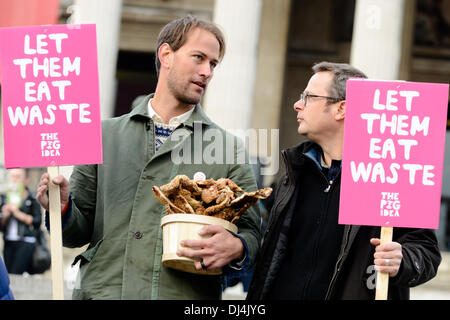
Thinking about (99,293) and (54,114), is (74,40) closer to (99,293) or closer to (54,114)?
(54,114)

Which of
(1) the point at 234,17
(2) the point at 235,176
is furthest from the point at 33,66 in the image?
(1) the point at 234,17

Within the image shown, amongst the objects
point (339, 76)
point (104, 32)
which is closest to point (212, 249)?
point (339, 76)

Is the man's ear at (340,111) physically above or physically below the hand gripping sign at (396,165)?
above

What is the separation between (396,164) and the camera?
16.1 feet

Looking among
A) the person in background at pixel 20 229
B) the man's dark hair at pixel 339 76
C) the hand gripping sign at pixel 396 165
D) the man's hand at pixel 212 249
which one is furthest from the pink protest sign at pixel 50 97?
the person in background at pixel 20 229

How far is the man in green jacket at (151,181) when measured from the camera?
16.5ft

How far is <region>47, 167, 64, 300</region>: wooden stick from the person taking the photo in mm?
4793

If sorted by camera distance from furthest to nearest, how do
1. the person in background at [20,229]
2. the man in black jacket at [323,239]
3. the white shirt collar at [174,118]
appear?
the person in background at [20,229] → the white shirt collar at [174,118] → the man in black jacket at [323,239]

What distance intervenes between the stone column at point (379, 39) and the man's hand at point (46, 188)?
15.4 m

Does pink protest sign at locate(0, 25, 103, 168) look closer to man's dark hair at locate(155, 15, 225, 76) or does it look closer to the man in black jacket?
man's dark hair at locate(155, 15, 225, 76)

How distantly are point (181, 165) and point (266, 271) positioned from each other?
2.68ft

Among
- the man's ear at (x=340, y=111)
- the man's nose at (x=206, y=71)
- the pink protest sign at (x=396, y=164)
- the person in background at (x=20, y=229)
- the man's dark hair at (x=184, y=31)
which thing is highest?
the man's dark hair at (x=184, y=31)

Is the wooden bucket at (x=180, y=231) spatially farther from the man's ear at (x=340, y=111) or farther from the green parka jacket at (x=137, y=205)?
the man's ear at (x=340, y=111)

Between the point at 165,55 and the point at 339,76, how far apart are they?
113cm
